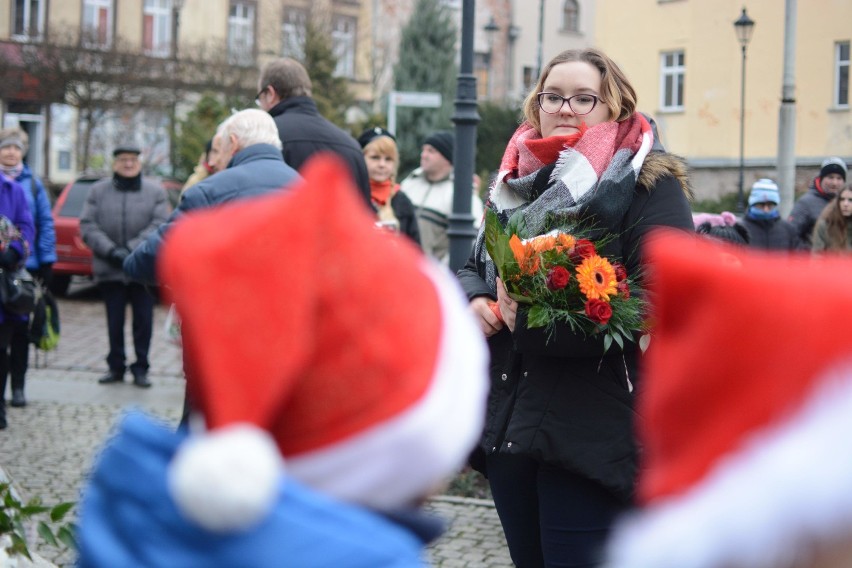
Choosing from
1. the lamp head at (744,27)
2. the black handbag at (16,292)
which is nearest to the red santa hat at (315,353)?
the black handbag at (16,292)

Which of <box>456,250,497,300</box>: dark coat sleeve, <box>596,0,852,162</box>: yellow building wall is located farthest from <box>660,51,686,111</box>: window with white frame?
<box>456,250,497,300</box>: dark coat sleeve

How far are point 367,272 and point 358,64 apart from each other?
134 ft

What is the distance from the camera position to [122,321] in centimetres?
976

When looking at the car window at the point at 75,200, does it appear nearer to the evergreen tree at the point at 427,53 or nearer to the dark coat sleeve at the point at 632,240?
the dark coat sleeve at the point at 632,240

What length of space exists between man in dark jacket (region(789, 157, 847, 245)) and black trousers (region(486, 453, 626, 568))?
8132 millimetres

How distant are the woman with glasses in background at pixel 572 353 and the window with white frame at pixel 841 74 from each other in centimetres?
2977

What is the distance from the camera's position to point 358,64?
41.6 meters

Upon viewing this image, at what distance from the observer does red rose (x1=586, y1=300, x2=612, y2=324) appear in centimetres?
308

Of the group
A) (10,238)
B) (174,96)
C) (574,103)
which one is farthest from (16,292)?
(174,96)

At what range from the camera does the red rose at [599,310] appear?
3.08m

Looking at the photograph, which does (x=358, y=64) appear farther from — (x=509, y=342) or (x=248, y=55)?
(x=509, y=342)

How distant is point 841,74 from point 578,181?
3050cm

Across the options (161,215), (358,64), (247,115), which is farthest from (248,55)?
(247,115)

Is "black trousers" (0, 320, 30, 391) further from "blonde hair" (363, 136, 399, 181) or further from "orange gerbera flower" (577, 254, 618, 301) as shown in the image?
"orange gerbera flower" (577, 254, 618, 301)
